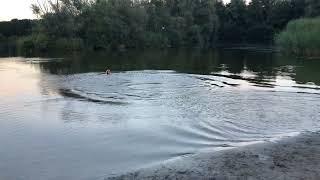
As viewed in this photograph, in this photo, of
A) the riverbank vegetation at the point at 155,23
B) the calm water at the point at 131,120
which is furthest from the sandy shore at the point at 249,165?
the riverbank vegetation at the point at 155,23

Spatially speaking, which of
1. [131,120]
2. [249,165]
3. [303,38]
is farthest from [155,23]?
[249,165]

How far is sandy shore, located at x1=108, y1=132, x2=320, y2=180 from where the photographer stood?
9188 millimetres

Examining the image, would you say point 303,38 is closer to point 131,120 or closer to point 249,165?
point 131,120

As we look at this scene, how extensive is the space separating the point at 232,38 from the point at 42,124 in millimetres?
98137

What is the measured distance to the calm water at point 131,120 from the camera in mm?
11234

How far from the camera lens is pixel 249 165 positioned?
32.3ft

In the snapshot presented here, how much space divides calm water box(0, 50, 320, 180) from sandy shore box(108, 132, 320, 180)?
83 centimetres

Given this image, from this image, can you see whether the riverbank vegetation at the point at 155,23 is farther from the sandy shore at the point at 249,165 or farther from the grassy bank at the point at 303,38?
the sandy shore at the point at 249,165

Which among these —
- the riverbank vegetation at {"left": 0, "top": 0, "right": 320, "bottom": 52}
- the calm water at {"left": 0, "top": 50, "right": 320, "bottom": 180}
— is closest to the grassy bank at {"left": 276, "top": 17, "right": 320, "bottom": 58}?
the calm water at {"left": 0, "top": 50, "right": 320, "bottom": 180}

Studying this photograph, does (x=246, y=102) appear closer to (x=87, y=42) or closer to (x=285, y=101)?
(x=285, y=101)

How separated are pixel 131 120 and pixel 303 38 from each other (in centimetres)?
3466

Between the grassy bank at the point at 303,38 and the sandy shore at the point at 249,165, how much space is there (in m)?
35.6

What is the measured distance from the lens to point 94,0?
84.9 m

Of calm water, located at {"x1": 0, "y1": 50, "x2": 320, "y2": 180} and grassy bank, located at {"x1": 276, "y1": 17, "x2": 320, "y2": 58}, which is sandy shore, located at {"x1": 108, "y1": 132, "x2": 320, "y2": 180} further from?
grassy bank, located at {"x1": 276, "y1": 17, "x2": 320, "y2": 58}
